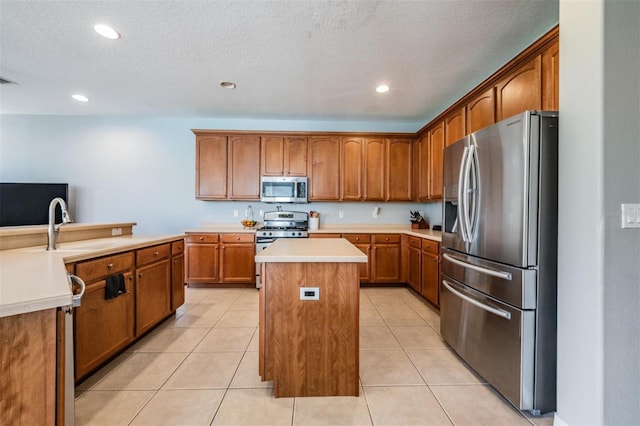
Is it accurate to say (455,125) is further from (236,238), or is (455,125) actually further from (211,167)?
(211,167)

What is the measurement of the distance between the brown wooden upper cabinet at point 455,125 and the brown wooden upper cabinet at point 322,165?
158cm

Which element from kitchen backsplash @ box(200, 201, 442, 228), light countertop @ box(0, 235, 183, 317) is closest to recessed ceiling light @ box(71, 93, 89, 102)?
kitchen backsplash @ box(200, 201, 442, 228)

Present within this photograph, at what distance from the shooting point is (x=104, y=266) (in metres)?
1.92

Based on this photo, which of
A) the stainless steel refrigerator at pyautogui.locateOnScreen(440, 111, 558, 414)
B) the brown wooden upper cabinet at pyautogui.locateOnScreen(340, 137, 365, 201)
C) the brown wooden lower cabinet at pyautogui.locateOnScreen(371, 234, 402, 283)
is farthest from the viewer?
the brown wooden upper cabinet at pyautogui.locateOnScreen(340, 137, 365, 201)

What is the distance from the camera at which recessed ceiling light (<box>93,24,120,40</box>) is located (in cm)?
A: 221

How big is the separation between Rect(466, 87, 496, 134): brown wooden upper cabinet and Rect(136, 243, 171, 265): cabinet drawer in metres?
3.40

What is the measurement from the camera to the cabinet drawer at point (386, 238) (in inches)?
159

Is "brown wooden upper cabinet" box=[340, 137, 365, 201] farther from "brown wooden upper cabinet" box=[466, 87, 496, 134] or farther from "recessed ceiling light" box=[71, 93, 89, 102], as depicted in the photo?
"recessed ceiling light" box=[71, 93, 89, 102]

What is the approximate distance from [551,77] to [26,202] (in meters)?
6.49

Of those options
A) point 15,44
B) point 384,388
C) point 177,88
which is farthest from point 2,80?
point 384,388

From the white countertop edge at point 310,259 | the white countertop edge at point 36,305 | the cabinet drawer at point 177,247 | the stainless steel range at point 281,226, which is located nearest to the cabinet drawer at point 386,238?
the stainless steel range at point 281,226

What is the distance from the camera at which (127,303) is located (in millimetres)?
2152

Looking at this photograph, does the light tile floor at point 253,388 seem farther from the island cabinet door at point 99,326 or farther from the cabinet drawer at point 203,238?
the cabinet drawer at point 203,238

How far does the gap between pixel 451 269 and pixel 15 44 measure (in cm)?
433
